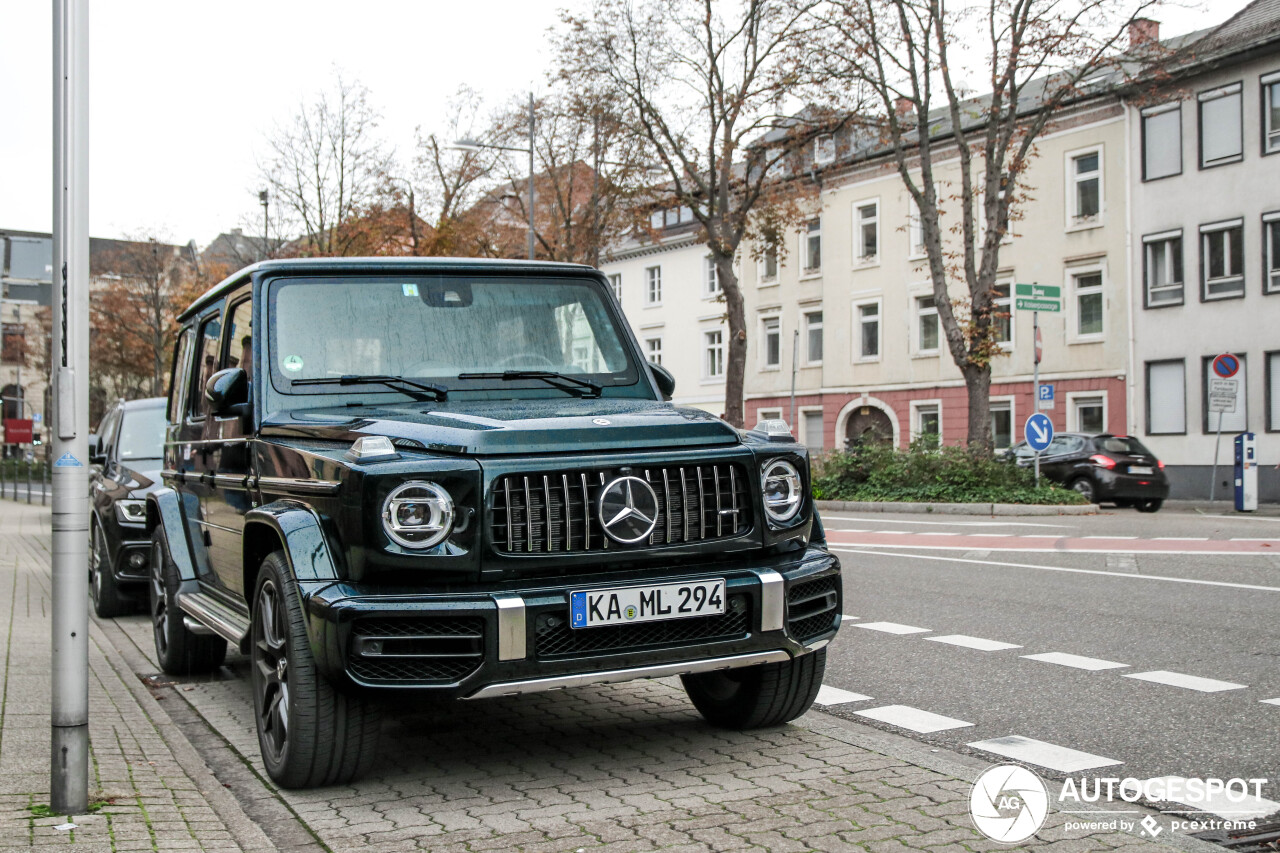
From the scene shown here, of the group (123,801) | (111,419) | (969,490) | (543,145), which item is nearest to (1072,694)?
(123,801)

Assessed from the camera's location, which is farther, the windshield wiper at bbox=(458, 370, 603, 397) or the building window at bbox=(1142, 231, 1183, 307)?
the building window at bbox=(1142, 231, 1183, 307)

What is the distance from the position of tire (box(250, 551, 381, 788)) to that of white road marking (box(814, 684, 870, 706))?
8.50 feet

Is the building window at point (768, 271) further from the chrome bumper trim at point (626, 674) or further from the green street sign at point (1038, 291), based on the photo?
the chrome bumper trim at point (626, 674)

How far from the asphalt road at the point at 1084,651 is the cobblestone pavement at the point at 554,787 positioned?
0.78 m

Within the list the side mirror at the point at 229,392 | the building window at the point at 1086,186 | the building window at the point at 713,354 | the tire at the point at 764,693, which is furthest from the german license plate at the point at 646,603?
the building window at the point at 713,354

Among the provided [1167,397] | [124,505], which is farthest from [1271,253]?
[124,505]

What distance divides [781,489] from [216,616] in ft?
8.89

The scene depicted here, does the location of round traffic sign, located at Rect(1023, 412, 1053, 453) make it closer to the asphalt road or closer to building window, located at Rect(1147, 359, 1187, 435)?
the asphalt road

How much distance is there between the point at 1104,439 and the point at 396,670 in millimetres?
23849

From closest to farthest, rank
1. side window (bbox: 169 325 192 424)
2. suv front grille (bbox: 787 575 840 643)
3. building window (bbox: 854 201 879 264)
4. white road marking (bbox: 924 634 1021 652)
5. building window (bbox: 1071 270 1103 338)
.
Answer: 1. suv front grille (bbox: 787 575 840 643)
2. side window (bbox: 169 325 192 424)
3. white road marking (bbox: 924 634 1021 652)
4. building window (bbox: 1071 270 1103 338)
5. building window (bbox: 854 201 879 264)

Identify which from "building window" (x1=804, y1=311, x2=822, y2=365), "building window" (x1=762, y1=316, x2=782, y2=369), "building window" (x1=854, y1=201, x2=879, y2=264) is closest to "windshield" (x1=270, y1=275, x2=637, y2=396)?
"building window" (x1=854, y1=201, x2=879, y2=264)

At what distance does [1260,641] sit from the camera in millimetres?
7984

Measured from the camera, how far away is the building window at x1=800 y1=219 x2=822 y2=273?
47.3 m

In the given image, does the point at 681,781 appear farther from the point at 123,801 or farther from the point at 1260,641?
the point at 1260,641
